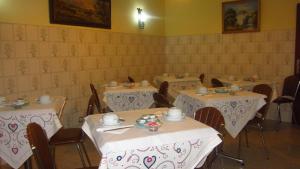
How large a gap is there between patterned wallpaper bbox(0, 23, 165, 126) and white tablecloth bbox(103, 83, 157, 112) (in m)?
0.80

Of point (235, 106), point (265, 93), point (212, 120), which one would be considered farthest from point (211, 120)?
point (265, 93)

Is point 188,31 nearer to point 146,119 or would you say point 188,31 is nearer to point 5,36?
point 5,36

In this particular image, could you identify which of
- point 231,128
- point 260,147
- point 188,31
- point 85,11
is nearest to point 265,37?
point 188,31

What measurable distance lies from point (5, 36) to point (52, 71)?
2.64 feet

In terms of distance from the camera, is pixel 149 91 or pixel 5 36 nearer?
pixel 5 36

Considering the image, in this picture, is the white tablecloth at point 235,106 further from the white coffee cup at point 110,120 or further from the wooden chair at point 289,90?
the wooden chair at point 289,90

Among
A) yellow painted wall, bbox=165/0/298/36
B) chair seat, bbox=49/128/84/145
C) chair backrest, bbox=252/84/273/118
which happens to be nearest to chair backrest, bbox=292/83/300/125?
yellow painted wall, bbox=165/0/298/36

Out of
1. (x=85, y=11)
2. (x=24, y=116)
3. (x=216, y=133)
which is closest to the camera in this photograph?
(x=216, y=133)

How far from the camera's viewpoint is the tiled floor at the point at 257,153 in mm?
3176

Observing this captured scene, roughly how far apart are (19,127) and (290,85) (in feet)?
13.2

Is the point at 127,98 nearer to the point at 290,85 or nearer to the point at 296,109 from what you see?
the point at 290,85

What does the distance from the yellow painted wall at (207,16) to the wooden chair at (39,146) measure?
444 centimetres

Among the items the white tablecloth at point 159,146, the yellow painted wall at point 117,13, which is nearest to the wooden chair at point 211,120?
the white tablecloth at point 159,146

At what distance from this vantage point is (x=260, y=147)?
3.72m
